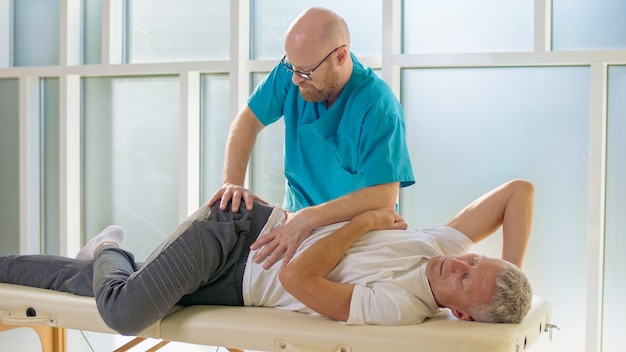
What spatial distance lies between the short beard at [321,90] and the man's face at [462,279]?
686mm

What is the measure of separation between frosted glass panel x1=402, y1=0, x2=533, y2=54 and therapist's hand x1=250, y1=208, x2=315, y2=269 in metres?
1.24

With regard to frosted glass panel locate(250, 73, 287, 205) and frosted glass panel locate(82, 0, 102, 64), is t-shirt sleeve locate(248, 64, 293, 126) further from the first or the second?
frosted glass panel locate(82, 0, 102, 64)

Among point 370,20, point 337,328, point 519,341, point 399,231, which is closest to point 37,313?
point 337,328

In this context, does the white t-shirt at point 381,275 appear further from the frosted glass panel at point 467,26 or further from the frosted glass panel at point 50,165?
the frosted glass panel at point 50,165

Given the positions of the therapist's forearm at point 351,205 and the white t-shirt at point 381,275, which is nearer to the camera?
the white t-shirt at point 381,275

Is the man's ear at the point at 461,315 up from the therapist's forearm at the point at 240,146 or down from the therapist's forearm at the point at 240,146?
down

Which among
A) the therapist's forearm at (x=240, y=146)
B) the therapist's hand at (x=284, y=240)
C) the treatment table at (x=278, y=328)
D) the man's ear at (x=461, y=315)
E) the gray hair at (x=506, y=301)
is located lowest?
the treatment table at (x=278, y=328)

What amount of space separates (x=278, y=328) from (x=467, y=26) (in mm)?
1636

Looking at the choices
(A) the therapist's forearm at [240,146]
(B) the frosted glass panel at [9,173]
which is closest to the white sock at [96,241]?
(A) the therapist's forearm at [240,146]

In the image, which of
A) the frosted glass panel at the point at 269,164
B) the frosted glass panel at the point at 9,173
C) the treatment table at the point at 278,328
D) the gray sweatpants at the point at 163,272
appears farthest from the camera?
the frosted glass panel at the point at 9,173

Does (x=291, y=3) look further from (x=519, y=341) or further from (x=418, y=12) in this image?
(x=519, y=341)

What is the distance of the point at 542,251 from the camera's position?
2941mm

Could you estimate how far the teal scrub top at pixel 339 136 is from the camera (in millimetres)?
2318

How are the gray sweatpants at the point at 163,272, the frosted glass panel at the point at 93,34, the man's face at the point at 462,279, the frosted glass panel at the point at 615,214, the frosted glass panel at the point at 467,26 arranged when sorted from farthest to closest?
1. the frosted glass panel at the point at 93,34
2. the frosted glass panel at the point at 467,26
3. the frosted glass panel at the point at 615,214
4. the gray sweatpants at the point at 163,272
5. the man's face at the point at 462,279
